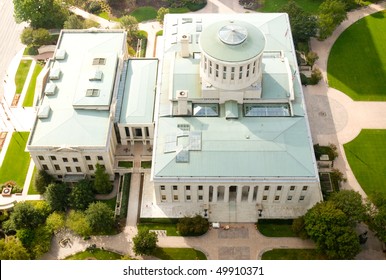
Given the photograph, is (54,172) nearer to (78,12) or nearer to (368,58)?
(78,12)

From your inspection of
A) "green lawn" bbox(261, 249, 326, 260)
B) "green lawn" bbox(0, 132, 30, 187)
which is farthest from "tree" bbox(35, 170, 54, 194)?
"green lawn" bbox(261, 249, 326, 260)

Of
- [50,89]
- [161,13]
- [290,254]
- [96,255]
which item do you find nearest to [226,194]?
[290,254]

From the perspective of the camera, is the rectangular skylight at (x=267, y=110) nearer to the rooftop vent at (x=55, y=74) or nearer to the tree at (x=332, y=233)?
the tree at (x=332, y=233)

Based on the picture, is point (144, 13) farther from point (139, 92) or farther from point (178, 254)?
point (178, 254)

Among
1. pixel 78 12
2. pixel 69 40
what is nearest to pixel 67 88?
pixel 69 40

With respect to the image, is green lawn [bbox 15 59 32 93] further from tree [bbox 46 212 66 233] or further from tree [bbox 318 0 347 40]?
tree [bbox 318 0 347 40]
